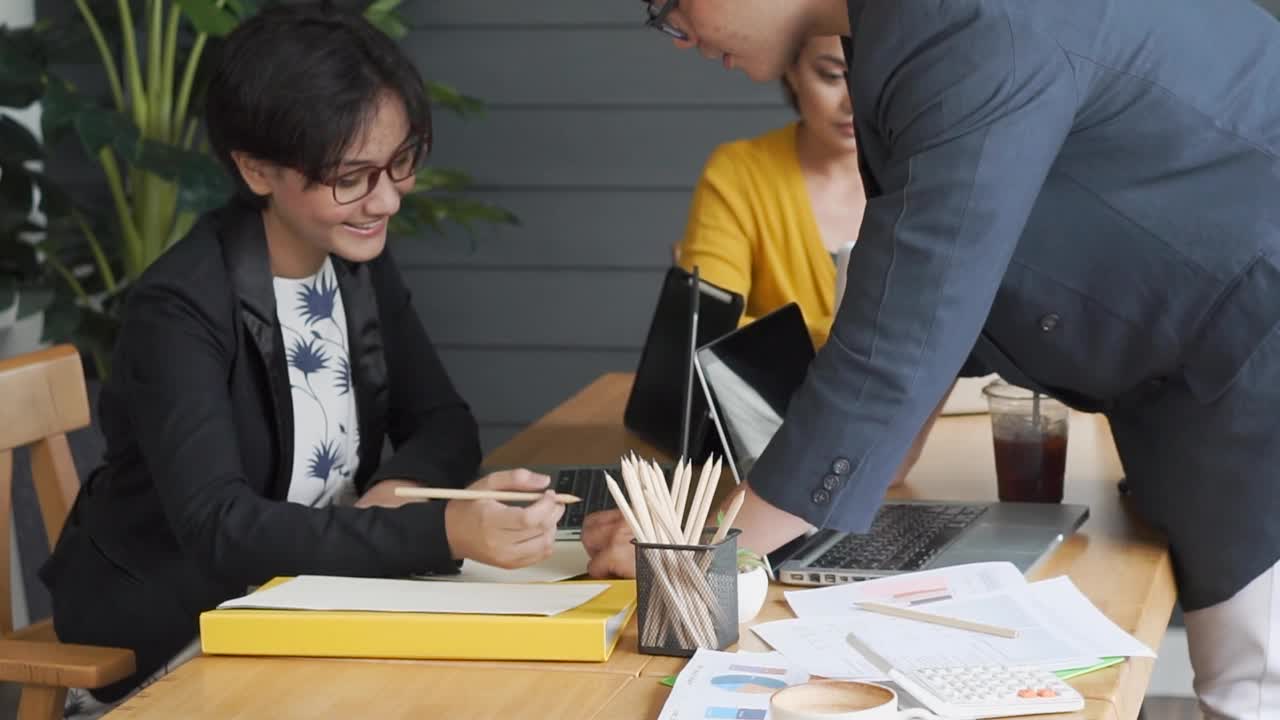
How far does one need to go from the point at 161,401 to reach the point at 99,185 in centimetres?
256

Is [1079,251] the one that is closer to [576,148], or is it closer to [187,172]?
[187,172]

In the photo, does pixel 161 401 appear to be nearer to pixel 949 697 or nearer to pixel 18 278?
pixel 949 697

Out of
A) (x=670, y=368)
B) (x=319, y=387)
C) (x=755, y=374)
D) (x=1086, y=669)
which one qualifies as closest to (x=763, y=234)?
(x=670, y=368)

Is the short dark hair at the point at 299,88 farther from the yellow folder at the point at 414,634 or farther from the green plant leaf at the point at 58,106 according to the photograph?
the green plant leaf at the point at 58,106

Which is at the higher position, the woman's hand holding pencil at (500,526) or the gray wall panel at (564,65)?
the woman's hand holding pencil at (500,526)

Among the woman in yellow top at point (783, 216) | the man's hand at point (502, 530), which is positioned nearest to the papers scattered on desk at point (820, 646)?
the man's hand at point (502, 530)

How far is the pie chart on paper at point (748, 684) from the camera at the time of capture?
1166 millimetres

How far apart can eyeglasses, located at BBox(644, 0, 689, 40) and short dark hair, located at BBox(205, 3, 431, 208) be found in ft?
1.50

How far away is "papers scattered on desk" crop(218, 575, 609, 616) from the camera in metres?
1.31

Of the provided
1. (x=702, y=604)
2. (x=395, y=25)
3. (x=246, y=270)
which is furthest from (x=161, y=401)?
(x=395, y=25)

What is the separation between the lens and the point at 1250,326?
1.39 meters

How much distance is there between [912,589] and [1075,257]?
332 millimetres

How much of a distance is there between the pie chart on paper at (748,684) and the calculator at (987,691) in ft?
0.30

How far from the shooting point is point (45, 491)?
2.15 meters
